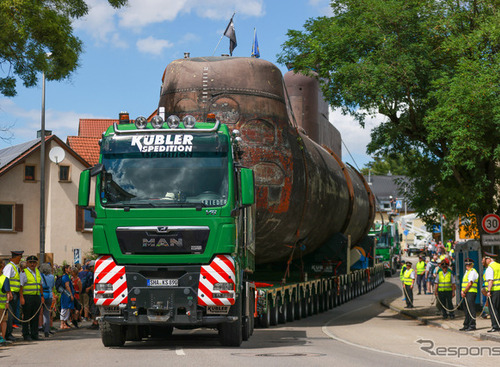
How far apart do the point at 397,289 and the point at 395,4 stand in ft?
82.9

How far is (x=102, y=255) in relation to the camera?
13.0 metres

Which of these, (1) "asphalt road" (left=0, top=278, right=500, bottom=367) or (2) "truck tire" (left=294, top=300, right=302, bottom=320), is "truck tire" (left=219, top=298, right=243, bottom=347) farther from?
(2) "truck tire" (left=294, top=300, right=302, bottom=320)

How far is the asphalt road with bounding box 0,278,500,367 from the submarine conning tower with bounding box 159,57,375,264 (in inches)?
98.1

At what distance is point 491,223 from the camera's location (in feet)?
72.5

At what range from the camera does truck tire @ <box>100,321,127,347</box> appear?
13844 millimetres

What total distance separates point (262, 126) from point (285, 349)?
5.83 metres

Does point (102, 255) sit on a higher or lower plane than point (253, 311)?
higher

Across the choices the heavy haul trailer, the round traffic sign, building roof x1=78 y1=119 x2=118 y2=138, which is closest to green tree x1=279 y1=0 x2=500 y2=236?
the round traffic sign

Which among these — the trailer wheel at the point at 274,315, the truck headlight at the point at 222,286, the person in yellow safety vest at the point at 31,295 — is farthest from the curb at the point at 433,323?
the person in yellow safety vest at the point at 31,295

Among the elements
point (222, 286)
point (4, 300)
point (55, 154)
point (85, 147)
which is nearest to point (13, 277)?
point (4, 300)

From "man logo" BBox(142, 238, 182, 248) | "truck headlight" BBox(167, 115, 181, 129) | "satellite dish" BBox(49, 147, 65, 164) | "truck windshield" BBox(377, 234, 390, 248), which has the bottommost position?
"man logo" BBox(142, 238, 182, 248)

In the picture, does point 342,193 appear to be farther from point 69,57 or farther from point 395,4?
point 69,57

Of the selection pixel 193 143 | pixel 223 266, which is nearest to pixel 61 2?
pixel 193 143

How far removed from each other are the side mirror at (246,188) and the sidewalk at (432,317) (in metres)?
7.52
